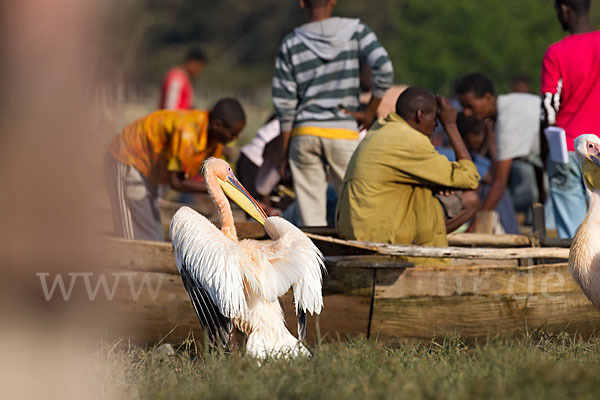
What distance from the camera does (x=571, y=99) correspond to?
706 cm

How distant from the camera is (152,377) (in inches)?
181

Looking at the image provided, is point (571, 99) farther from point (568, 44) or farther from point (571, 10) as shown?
point (571, 10)

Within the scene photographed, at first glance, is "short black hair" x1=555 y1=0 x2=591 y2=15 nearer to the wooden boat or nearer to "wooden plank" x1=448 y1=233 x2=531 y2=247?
"wooden plank" x1=448 y1=233 x2=531 y2=247

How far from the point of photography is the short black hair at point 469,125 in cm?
922

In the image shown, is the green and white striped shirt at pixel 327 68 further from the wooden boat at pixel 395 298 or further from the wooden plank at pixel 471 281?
the wooden plank at pixel 471 281

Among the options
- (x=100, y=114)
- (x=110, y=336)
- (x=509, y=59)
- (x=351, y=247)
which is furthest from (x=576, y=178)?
(x=509, y=59)

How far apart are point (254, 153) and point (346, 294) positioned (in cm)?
386

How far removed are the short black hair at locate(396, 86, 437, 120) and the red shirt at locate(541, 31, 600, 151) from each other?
3.35 ft

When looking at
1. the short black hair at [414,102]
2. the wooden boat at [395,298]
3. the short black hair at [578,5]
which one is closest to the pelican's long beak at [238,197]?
the wooden boat at [395,298]

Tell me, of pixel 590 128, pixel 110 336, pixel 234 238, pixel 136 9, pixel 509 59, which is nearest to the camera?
pixel 136 9

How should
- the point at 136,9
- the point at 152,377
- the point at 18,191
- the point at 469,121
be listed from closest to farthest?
the point at 136,9
the point at 18,191
the point at 152,377
the point at 469,121

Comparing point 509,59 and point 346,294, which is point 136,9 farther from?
point 509,59

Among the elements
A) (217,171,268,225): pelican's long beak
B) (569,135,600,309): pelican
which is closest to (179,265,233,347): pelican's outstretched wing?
(217,171,268,225): pelican's long beak

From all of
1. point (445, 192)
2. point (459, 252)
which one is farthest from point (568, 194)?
point (459, 252)
